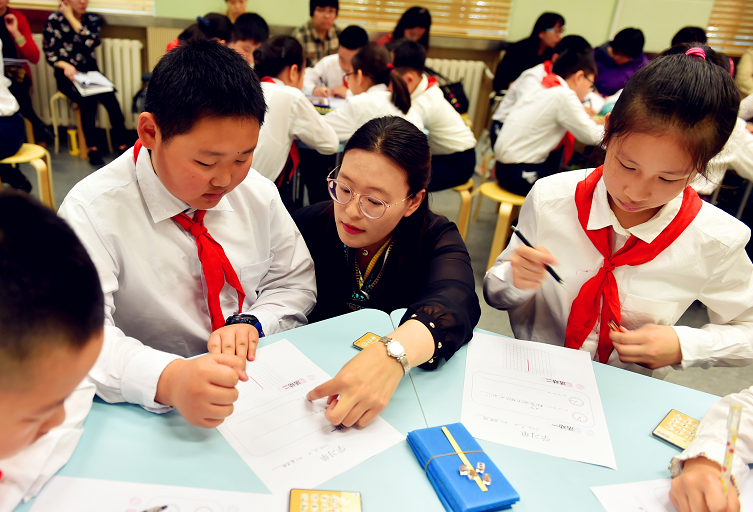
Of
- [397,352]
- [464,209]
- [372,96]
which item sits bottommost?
[464,209]

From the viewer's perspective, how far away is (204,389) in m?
0.74

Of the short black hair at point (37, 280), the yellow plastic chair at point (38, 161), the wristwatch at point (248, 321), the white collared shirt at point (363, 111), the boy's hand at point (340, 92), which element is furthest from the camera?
the boy's hand at point (340, 92)

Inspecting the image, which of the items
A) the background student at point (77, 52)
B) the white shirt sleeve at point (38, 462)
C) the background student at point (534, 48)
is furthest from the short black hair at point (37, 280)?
the background student at point (534, 48)

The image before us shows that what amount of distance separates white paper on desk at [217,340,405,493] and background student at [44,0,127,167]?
4.14m

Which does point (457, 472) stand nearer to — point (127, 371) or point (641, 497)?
point (641, 497)

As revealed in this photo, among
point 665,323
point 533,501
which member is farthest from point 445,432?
point 665,323

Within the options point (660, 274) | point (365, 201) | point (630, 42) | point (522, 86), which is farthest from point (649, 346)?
point (630, 42)

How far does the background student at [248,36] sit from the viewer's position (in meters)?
3.39

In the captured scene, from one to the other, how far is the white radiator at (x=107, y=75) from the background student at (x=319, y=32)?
5.16 ft

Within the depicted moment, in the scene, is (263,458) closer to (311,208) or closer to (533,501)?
(533,501)

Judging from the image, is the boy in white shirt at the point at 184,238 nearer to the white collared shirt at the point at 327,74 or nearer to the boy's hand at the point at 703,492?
the boy's hand at the point at 703,492

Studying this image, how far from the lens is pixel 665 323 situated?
1.25 metres

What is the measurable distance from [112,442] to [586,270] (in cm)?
109

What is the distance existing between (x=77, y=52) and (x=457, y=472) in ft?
16.2
